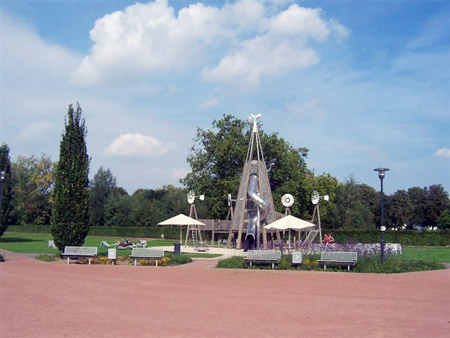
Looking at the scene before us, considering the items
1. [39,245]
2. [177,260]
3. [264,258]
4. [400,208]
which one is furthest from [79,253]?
[400,208]

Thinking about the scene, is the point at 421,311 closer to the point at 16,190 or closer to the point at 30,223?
the point at 16,190

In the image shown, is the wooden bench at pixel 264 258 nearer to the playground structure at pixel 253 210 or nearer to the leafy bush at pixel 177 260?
the leafy bush at pixel 177 260

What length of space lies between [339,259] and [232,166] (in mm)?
32243

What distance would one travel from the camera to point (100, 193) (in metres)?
76.0

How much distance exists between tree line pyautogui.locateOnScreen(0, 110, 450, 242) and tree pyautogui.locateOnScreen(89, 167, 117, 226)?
0.52ft

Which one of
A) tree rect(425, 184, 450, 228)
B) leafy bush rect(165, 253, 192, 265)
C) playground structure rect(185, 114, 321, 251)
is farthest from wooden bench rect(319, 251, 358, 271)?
tree rect(425, 184, 450, 228)

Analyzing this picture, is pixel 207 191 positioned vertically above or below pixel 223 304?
above

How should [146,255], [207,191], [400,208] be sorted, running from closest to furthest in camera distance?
[146,255] → [207,191] → [400,208]

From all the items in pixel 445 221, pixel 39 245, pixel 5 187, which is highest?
pixel 5 187

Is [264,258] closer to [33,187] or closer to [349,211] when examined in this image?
[349,211]

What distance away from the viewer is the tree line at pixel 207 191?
2578 centimetres

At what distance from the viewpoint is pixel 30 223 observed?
71.9m

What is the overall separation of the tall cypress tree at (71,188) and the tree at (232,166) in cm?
2421

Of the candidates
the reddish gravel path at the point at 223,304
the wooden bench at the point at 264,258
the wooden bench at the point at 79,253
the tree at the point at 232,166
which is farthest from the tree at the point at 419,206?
the wooden bench at the point at 79,253
